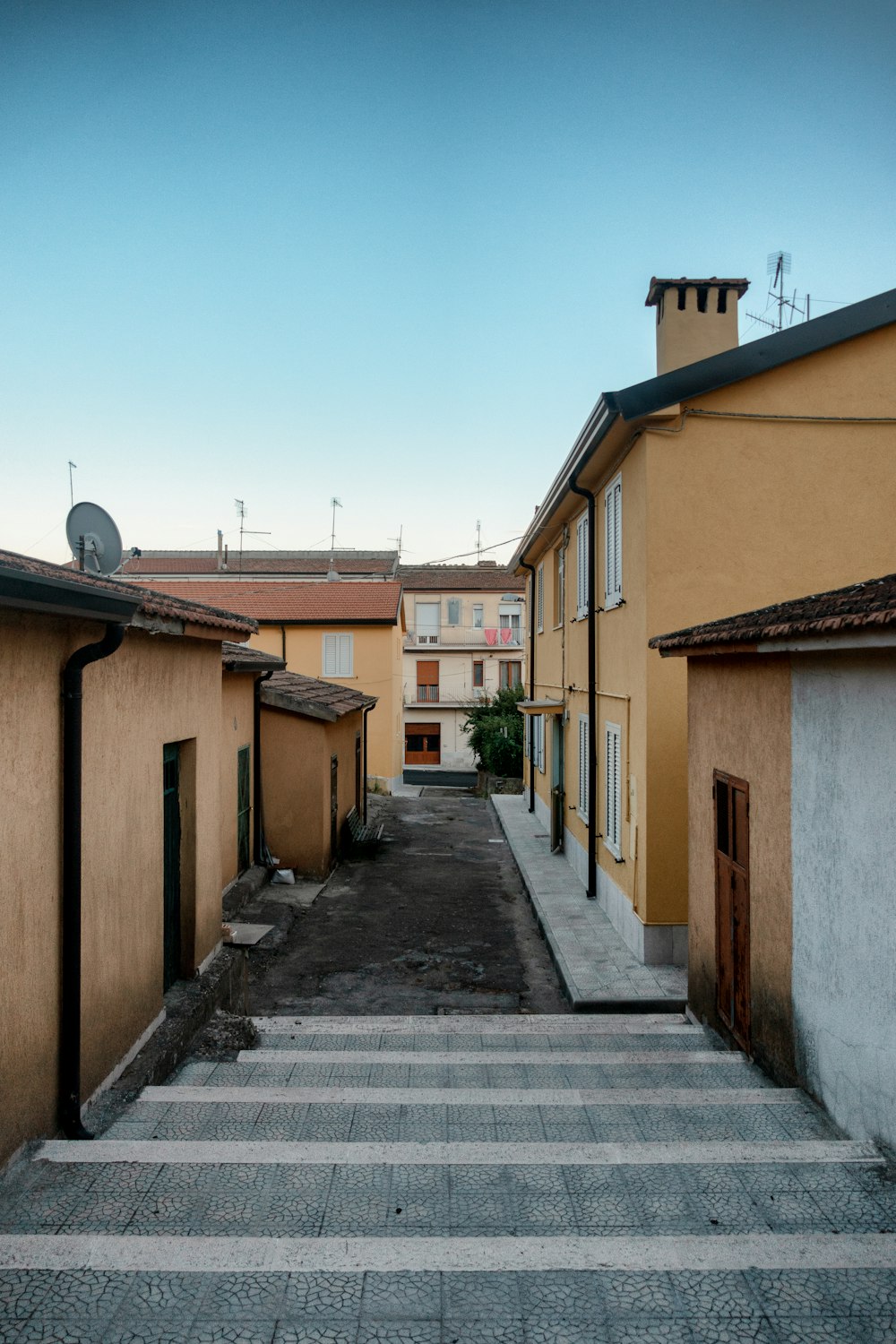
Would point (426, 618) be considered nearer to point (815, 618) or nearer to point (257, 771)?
point (257, 771)

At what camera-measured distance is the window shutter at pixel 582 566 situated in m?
13.4

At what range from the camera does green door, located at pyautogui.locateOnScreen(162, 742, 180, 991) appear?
693cm

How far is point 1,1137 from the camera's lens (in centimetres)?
369

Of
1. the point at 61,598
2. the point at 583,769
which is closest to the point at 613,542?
the point at 583,769

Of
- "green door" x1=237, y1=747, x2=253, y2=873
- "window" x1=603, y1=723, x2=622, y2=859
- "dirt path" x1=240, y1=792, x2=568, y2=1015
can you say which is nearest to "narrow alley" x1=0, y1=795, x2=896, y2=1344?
"dirt path" x1=240, y1=792, x2=568, y2=1015

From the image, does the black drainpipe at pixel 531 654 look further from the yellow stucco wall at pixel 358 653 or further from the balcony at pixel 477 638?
the balcony at pixel 477 638

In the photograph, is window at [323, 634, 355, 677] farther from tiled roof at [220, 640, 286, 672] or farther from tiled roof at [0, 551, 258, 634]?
tiled roof at [0, 551, 258, 634]

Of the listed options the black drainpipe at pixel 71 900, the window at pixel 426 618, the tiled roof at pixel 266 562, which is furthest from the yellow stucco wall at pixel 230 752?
the window at pixel 426 618

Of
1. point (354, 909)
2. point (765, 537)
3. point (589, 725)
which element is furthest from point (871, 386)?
point (354, 909)

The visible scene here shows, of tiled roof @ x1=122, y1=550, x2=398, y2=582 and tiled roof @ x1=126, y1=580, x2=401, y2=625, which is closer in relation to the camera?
tiled roof @ x1=126, y1=580, x2=401, y2=625

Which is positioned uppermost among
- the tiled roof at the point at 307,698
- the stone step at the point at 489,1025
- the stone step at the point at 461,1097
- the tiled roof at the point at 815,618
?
the tiled roof at the point at 815,618

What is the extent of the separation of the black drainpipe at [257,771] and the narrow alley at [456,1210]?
844 centimetres

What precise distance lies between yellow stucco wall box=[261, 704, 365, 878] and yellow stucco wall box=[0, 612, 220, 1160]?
23.9ft

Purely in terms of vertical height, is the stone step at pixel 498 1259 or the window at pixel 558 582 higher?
the window at pixel 558 582
